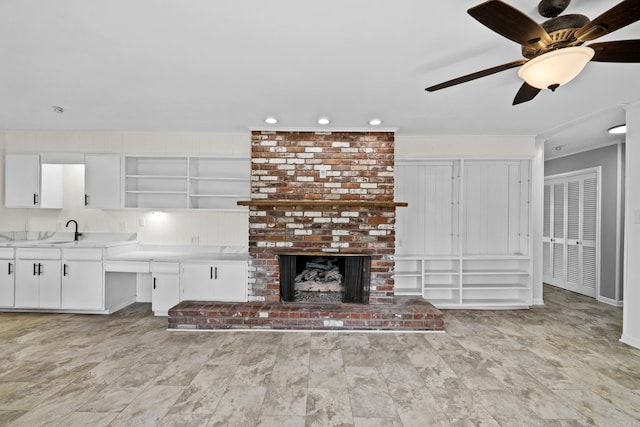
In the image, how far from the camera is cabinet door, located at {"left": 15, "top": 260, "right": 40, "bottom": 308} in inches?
158

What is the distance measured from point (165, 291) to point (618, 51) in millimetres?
4633

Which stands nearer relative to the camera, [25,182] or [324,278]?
[324,278]

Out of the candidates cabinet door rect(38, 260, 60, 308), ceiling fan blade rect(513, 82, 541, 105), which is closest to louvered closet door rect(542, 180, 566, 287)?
ceiling fan blade rect(513, 82, 541, 105)

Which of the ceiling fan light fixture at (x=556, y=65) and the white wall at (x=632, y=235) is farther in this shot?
the white wall at (x=632, y=235)

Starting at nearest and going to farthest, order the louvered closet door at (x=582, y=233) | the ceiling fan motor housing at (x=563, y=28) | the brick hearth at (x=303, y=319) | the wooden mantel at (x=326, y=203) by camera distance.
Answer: the ceiling fan motor housing at (x=563, y=28), the brick hearth at (x=303, y=319), the wooden mantel at (x=326, y=203), the louvered closet door at (x=582, y=233)

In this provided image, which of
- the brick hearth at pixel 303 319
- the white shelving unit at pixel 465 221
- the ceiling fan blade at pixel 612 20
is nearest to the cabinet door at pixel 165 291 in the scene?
the brick hearth at pixel 303 319

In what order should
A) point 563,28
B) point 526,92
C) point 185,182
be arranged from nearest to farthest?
point 563,28 → point 526,92 → point 185,182

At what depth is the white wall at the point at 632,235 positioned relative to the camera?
3164mm

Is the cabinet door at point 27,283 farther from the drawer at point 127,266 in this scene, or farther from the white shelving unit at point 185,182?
the white shelving unit at point 185,182

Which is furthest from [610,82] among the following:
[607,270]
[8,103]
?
[8,103]

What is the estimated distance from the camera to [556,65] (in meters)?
1.57

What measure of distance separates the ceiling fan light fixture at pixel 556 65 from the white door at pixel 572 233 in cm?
462

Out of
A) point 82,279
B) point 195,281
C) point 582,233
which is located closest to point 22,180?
point 82,279

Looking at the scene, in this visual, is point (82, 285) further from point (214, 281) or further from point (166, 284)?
point (214, 281)
